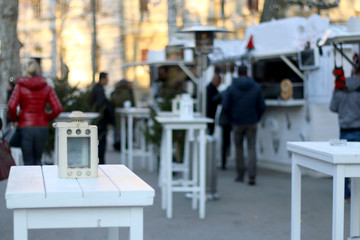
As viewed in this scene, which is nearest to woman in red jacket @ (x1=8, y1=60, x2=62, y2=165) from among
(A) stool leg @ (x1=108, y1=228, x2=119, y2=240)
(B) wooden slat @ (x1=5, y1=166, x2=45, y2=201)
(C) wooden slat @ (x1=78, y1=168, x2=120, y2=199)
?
(A) stool leg @ (x1=108, y1=228, x2=119, y2=240)

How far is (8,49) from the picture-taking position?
457 inches

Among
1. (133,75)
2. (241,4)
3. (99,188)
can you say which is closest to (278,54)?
(99,188)

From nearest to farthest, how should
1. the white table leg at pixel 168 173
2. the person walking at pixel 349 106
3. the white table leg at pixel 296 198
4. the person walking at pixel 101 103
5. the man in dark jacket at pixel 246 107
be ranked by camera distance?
1. the white table leg at pixel 296 198
2. the white table leg at pixel 168 173
3. the person walking at pixel 349 106
4. the man in dark jacket at pixel 246 107
5. the person walking at pixel 101 103

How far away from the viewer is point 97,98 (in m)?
12.2

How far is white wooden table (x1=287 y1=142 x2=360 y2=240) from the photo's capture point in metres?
4.23

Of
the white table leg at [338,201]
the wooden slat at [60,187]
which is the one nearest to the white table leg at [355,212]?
the white table leg at [338,201]

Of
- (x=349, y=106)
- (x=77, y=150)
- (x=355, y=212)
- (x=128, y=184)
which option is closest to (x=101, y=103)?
(x=349, y=106)

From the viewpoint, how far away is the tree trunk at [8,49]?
11.3m

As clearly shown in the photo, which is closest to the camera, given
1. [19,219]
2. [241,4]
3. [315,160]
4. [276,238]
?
[19,219]

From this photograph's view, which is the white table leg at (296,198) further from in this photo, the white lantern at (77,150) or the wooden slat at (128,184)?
the white lantern at (77,150)

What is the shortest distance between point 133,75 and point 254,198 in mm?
28990

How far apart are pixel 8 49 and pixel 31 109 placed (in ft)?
12.3

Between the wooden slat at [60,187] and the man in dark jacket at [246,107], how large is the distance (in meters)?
7.03

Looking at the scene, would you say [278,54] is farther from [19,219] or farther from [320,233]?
→ [19,219]
